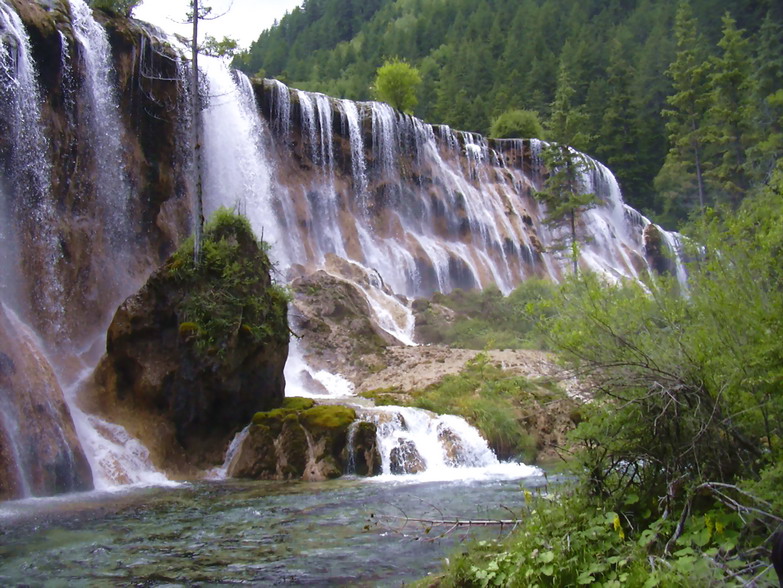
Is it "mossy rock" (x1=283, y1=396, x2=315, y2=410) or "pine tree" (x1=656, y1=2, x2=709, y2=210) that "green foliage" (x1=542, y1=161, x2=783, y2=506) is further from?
"pine tree" (x1=656, y1=2, x2=709, y2=210)

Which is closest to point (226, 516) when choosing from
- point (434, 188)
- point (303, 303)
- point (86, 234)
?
point (86, 234)

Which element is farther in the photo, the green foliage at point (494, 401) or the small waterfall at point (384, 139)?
the small waterfall at point (384, 139)

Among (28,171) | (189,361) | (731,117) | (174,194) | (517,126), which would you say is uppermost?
(517,126)

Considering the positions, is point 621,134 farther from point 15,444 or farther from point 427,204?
point 15,444

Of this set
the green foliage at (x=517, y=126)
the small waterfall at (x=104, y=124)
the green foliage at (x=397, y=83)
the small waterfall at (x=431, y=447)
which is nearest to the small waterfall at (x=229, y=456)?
the small waterfall at (x=431, y=447)

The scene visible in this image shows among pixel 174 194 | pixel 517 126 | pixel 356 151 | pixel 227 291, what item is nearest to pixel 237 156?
pixel 174 194

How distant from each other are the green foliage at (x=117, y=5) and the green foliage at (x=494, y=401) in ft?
56.1

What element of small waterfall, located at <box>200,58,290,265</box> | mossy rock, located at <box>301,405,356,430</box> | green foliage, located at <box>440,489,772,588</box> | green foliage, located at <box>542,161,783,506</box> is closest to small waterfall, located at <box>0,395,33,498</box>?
mossy rock, located at <box>301,405,356,430</box>

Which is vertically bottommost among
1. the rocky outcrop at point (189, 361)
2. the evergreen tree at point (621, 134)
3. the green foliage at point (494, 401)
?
the green foliage at point (494, 401)

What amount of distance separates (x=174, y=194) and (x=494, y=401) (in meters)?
14.1

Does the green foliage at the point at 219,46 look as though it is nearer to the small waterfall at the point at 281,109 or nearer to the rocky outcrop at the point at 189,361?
the rocky outcrop at the point at 189,361

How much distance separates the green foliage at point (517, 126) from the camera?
50.5 metres

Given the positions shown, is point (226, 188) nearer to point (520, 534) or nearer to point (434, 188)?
point (434, 188)

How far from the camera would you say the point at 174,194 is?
2445cm
